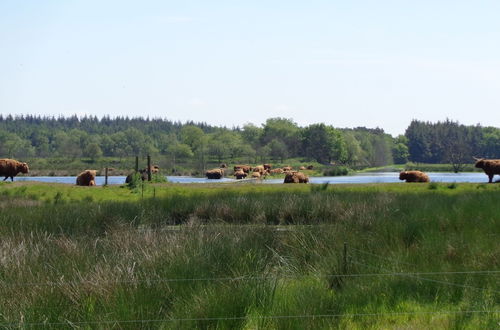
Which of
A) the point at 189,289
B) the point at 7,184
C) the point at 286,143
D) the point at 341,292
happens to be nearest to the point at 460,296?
the point at 341,292

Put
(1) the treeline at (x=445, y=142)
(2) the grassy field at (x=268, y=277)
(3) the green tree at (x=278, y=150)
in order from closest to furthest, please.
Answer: (2) the grassy field at (x=268, y=277), (3) the green tree at (x=278, y=150), (1) the treeline at (x=445, y=142)

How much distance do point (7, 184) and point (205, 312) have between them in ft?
71.3

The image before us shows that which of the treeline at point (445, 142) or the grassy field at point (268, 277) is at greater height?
the treeline at point (445, 142)

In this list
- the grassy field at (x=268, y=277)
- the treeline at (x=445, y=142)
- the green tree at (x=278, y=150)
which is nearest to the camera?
the grassy field at (x=268, y=277)

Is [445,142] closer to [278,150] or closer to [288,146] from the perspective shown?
[288,146]

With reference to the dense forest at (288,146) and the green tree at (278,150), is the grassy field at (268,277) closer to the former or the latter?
the dense forest at (288,146)

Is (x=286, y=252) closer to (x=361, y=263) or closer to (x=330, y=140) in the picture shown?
(x=361, y=263)

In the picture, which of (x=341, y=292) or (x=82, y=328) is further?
(x=341, y=292)

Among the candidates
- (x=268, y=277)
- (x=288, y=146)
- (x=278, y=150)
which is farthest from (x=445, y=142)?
(x=268, y=277)

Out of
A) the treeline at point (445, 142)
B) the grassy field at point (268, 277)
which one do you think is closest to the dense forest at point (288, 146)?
Result: the treeline at point (445, 142)

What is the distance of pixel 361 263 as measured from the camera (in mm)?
8570

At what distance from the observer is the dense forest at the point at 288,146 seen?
375 ft

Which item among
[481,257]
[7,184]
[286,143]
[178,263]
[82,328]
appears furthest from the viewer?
[286,143]

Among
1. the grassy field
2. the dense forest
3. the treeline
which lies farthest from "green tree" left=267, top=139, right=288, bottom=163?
the grassy field
